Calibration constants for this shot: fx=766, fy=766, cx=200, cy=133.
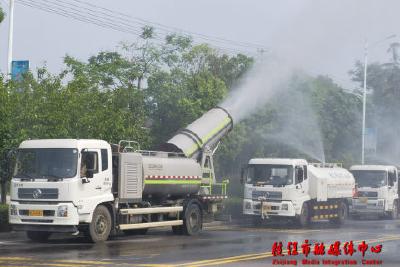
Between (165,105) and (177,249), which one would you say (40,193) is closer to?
(177,249)

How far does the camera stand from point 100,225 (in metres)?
20.4

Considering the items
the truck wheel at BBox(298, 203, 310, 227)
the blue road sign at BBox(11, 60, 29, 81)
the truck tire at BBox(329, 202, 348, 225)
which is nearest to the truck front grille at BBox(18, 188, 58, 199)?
the blue road sign at BBox(11, 60, 29, 81)

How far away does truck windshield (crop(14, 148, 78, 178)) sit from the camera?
1966 centimetres

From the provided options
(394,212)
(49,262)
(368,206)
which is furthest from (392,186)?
(49,262)

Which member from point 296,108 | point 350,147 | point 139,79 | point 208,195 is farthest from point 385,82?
point 208,195

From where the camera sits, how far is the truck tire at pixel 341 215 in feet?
105

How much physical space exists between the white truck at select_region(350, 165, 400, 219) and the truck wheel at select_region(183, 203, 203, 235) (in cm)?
1446

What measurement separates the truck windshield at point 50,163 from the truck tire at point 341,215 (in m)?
15.4

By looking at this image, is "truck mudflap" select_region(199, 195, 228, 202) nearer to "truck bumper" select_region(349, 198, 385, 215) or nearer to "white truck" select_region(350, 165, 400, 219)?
"truck bumper" select_region(349, 198, 385, 215)

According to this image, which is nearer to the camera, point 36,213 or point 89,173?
point 36,213

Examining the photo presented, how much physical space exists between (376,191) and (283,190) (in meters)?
10.3

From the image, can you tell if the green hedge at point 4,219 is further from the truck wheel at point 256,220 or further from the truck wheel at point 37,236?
the truck wheel at point 256,220

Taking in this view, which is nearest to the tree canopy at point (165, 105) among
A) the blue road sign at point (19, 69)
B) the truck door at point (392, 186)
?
the blue road sign at point (19, 69)

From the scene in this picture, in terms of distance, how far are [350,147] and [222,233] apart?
32211 millimetres
